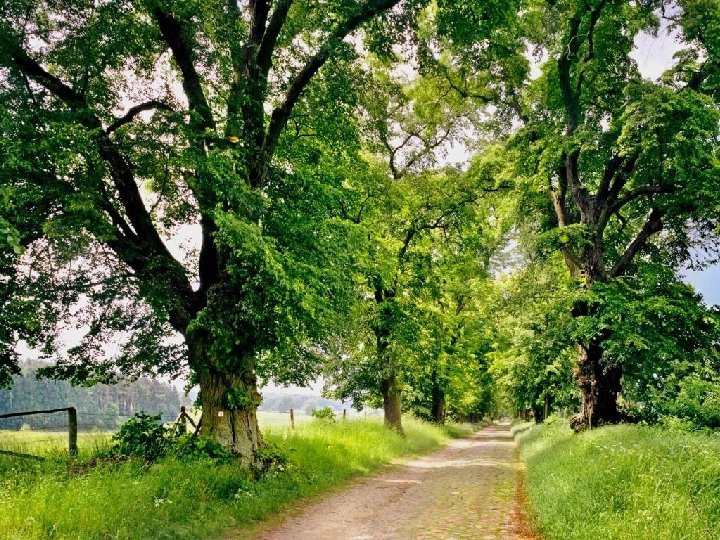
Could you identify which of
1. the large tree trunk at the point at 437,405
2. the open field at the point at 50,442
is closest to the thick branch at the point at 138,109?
the open field at the point at 50,442

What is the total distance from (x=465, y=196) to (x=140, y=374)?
14549 millimetres

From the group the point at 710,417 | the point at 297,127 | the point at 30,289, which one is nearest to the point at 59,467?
the point at 30,289

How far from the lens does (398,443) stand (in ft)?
66.6

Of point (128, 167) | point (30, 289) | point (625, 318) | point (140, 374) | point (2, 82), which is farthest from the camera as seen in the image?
point (625, 318)

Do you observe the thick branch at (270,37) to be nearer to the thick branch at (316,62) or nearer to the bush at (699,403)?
the thick branch at (316,62)

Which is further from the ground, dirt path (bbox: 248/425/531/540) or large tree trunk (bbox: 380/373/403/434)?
large tree trunk (bbox: 380/373/403/434)

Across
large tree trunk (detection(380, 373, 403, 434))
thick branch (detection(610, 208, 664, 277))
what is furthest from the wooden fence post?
thick branch (detection(610, 208, 664, 277))

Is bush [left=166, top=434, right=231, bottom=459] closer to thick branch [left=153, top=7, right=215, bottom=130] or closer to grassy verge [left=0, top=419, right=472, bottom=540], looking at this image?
grassy verge [left=0, top=419, right=472, bottom=540]

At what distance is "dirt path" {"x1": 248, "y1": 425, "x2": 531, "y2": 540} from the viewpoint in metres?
8.16

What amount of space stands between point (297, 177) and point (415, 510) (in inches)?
316

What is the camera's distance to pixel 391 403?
75.2 feet

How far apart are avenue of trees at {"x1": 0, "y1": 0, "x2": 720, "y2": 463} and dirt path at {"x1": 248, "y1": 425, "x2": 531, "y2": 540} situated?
102 inches

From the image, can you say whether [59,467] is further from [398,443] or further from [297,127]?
[398,443]

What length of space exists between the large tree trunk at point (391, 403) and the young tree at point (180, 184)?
11.5 meters
